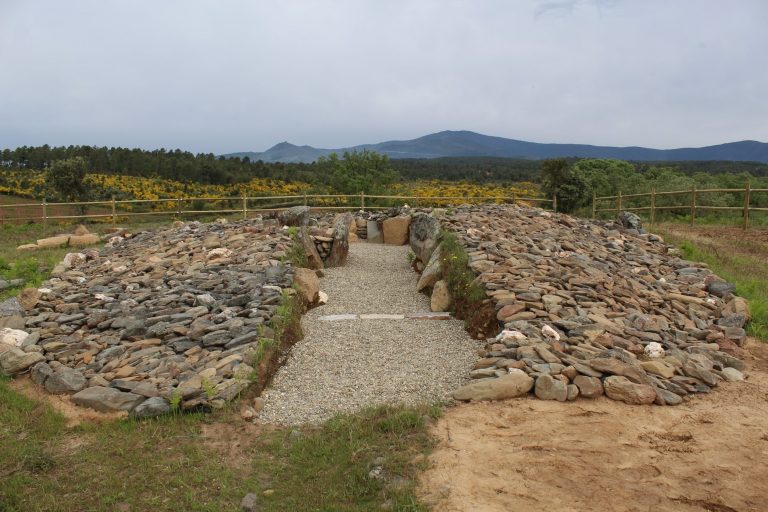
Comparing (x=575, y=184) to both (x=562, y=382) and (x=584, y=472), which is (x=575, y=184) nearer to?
(x=562, y=382)

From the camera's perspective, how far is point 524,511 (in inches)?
138

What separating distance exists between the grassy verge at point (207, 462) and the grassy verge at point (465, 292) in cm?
267

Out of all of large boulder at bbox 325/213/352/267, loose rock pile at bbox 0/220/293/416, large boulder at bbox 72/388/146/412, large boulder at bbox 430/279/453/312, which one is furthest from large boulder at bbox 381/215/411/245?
large boulder at bbox 72/388/146/412

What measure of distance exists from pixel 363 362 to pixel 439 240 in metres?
4.87

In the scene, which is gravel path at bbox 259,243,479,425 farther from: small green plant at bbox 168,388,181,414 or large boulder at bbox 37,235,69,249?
large boulder at bbox 37,235,69,249

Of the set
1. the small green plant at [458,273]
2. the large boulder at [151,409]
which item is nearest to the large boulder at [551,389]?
the small green plant at [458,273]

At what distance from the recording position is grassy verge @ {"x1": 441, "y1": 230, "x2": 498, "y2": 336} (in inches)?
293

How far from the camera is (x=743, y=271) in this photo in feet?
35.7

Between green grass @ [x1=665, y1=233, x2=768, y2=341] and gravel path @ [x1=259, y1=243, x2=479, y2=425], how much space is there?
4.35 meters

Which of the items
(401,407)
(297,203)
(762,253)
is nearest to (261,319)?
(401,407)

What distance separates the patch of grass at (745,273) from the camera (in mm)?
7730

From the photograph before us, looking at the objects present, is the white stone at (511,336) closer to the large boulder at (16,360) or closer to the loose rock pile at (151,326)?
the loose rock pile at (151,326)

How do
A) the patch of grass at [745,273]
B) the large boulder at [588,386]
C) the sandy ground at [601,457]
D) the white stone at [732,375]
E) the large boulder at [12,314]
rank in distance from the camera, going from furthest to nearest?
1. the patch of grass at [745,273]
2. the large boulder at [12,314]
3. the white stone at [732,375]
4. the large boulder at [588,386]
5. the sandy ground at [601,457]

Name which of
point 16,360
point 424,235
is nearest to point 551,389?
point 16,360
